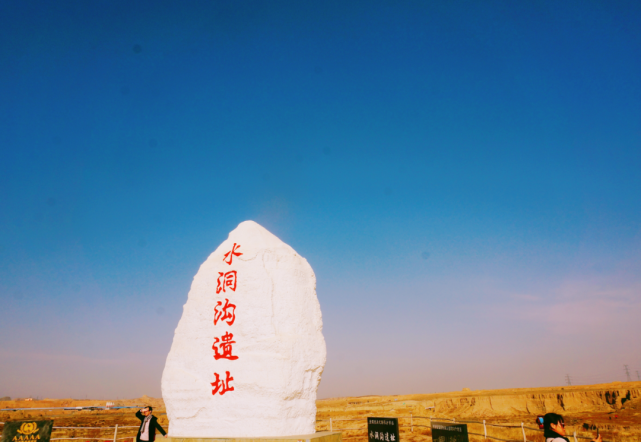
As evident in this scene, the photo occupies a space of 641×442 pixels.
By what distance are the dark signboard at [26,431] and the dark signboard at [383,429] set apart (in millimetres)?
6293

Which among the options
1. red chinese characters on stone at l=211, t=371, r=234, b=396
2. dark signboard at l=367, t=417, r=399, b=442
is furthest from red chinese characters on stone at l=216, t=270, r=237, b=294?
dark signboard at l=367, t=417, r=399, b=442

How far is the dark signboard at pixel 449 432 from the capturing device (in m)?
6.38

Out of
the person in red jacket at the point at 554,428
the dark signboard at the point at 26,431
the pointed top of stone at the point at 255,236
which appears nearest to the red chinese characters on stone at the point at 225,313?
the pointed top of stone at the point at 255,236

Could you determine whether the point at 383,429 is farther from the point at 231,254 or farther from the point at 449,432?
the point at 231,254

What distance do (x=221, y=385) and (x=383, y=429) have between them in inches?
126

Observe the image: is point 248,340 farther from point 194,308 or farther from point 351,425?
point 351,425

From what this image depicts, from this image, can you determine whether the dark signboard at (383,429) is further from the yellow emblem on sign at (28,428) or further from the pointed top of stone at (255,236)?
the yellow emblem on sign at (28,428)

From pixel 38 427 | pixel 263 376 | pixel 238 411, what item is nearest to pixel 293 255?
pixel 263 376

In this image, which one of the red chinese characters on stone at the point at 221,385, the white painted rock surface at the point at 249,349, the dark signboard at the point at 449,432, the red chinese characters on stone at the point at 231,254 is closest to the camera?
the dark signboard at the point at 449,432

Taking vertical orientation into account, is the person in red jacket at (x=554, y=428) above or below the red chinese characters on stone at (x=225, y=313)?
below

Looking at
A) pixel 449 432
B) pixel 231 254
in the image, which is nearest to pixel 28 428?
pixel 231 254

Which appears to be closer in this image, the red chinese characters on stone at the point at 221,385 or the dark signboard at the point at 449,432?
the dark signboard at the point at 449,432

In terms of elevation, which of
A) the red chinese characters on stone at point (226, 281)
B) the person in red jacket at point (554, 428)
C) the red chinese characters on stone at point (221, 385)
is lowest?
the person in red jacket at point (554, 428)

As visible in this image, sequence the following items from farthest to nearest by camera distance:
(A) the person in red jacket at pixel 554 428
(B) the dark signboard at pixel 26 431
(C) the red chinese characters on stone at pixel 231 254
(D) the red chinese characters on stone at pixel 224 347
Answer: (C) the red chinese characters on stone at pixel 231 254, (B) the dark signboard at pixel 26 431, (D) the red chinese characters on stone at pixel 224 347, (A) the person in red jacket at pixel 554 428
